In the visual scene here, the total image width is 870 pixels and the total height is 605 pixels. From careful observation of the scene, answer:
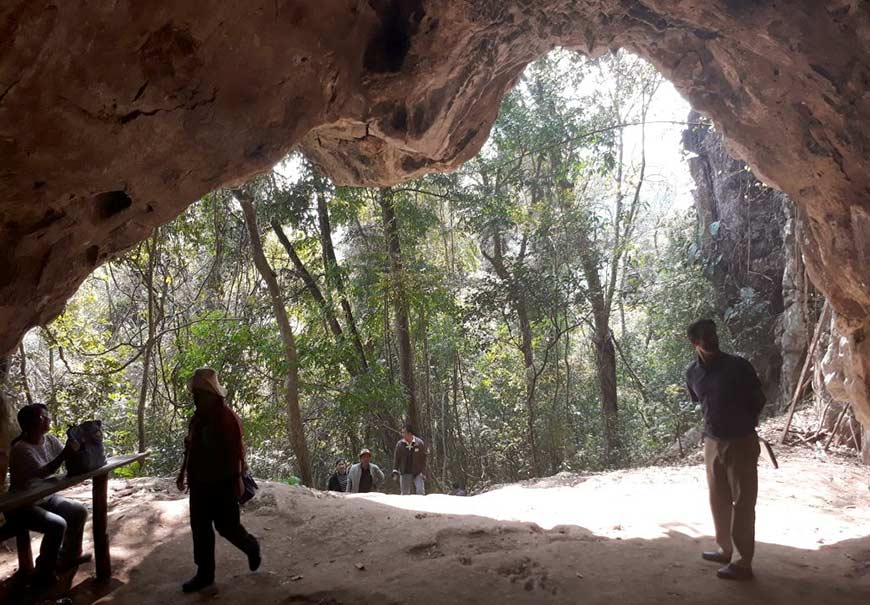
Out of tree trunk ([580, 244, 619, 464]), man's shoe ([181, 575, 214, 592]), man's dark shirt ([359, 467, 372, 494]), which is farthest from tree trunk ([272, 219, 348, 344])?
man's shoe ([181, 575, 214, 592])

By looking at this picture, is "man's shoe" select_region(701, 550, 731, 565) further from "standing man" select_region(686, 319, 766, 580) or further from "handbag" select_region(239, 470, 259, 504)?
"handbag" select_region(239, 470, 259, 504)

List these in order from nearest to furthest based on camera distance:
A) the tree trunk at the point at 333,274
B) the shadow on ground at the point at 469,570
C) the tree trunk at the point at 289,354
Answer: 1. the shadow on ground at the point at 469,570
2. the tree trunk at the point at 289,354
3. the tree trunk at the point at 333,274

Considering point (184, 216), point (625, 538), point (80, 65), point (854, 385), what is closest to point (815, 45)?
point (854, 385)

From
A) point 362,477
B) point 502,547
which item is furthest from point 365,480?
point 502,547

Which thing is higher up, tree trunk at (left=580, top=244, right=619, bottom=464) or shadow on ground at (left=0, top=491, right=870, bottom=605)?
tree trunk at (left=580, top=244, right=619, bottom=464)

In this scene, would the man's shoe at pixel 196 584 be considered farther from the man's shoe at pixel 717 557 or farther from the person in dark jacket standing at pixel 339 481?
the person in dark jacket standing at pixel 339 481

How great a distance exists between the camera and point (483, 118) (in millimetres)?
7496

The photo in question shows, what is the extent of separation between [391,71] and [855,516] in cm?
635

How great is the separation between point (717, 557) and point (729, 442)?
36.5 inches

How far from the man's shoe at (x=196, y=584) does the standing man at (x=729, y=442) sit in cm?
366

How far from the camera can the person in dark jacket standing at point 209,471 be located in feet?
14.3

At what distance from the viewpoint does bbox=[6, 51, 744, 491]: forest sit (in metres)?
10.8

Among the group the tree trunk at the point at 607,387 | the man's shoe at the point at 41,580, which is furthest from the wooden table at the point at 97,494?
the tree trunk at the point at 607,387

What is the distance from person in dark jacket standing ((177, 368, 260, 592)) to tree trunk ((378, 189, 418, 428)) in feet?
24.8
